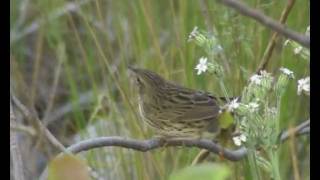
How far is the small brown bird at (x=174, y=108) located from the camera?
2.59m

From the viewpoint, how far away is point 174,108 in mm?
2740

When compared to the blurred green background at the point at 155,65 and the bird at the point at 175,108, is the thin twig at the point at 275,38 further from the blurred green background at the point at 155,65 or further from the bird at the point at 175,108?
the bird at the point at 175,108

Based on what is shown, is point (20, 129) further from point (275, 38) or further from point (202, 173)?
point (202, 173)

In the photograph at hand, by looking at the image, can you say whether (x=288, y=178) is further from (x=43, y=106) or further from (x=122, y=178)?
(x=43, y=106)

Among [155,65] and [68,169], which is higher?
[155,65]

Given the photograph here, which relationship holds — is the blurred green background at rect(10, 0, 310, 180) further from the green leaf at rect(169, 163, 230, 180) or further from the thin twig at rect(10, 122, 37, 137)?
the green leaf at rect(169, 163, 230, 180)

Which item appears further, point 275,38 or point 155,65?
point 155,65

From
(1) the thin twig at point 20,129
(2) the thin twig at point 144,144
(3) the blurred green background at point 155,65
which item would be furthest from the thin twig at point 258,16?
(3) the blurred green background at point 155,65

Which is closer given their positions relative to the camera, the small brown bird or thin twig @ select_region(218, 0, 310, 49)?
thin twig @ select_region(218, 0, 310, 49)

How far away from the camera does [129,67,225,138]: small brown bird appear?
2592 mm

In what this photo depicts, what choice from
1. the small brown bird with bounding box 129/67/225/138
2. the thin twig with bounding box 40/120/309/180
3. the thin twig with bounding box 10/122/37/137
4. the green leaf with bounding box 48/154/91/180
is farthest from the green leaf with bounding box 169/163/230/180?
the small brown bird with bounding box 129/67/225/138

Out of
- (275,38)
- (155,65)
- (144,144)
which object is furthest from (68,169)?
(155,65)
